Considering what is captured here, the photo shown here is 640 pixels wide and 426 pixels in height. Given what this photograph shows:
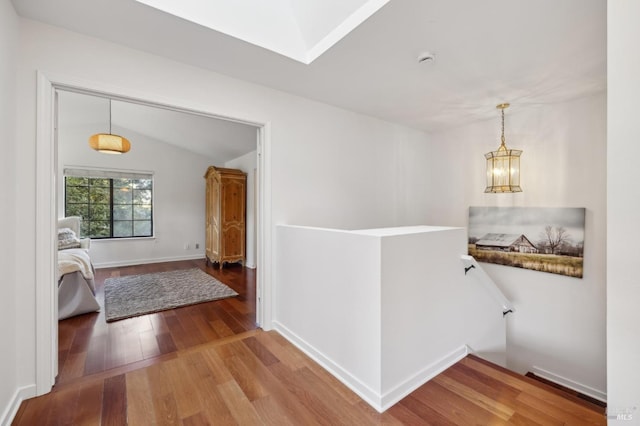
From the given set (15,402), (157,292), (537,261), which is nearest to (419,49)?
(537,261)

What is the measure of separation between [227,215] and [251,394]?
411cm

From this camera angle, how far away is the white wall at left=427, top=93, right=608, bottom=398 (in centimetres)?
274

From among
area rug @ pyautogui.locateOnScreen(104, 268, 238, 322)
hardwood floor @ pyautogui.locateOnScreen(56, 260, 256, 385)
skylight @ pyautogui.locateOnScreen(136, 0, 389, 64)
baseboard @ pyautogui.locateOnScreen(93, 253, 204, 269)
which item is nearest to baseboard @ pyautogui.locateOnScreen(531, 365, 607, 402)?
hardwood floor @ pyautogui.locateOnScreen(56, 260, 256, 385)

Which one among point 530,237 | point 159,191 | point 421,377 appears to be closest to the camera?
point 421,377

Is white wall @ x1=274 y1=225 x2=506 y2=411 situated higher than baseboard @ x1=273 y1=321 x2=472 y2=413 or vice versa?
white wall @ x1=274 y1=225 x2=506 y2=411

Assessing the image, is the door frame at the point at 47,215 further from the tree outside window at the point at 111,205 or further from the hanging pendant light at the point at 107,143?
the tree outside window at the point at 111,205

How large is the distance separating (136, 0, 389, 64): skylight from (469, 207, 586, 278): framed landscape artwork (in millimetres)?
2868

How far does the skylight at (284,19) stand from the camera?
1699mm

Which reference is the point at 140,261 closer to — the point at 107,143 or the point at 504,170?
the point at 107,143


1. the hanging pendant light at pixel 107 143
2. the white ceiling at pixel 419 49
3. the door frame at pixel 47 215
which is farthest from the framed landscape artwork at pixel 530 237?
the hanging pendant light at pixel 107 143

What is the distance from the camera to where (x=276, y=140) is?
2654 millimetres

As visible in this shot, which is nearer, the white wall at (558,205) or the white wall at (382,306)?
the white wall at (382,306)

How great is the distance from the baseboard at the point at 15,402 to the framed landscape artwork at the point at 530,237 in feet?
14.1
